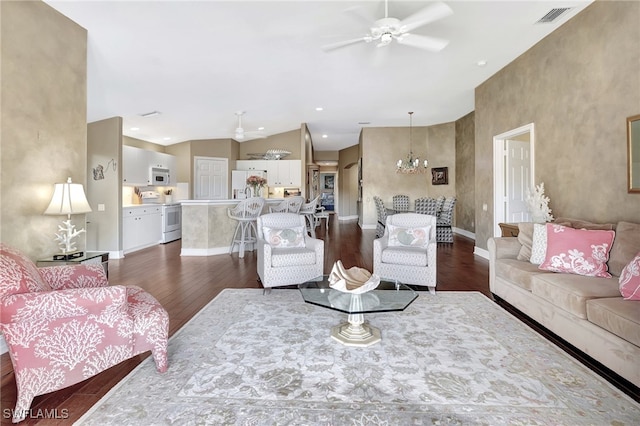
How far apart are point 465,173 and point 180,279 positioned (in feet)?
25.3

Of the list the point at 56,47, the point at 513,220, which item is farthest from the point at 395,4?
the point at 513,220

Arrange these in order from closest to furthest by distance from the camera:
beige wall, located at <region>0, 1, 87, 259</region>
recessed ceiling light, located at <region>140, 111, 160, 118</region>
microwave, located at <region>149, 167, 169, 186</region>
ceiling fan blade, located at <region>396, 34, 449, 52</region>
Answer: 1. beige wall, located at <region>0, 1, 87, 259</region>
2. ceiling fan blade, located at <region>396, 34, 449, 52</region>
3. recessed ceiling light, located at <region>140, 111, 160, 118</region>
4. microwave, located at <region>149, 167, 169, 186</region>

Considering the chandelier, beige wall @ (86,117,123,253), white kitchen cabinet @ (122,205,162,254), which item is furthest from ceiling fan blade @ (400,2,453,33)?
the chandelier

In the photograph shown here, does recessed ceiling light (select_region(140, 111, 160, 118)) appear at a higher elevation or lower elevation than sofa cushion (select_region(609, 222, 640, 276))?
higher

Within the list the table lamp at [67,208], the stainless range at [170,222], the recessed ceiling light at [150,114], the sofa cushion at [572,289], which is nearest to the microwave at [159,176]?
the stainless range at [170,222]

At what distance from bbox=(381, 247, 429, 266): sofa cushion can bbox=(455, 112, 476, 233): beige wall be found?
519 centimetres

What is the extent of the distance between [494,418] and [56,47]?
15.0ft

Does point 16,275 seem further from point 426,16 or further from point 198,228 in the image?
point 198,228

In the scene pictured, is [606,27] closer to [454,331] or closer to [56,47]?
[454,331]

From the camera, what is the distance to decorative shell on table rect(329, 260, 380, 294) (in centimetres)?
226

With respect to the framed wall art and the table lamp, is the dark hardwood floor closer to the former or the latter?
the table lamp

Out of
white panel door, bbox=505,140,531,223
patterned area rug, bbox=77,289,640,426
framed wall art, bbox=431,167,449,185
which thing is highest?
framed wall art, bbox=431,167,449,185

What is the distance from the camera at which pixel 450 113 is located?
7.95 metres

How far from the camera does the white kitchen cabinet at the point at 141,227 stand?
6004 mm
